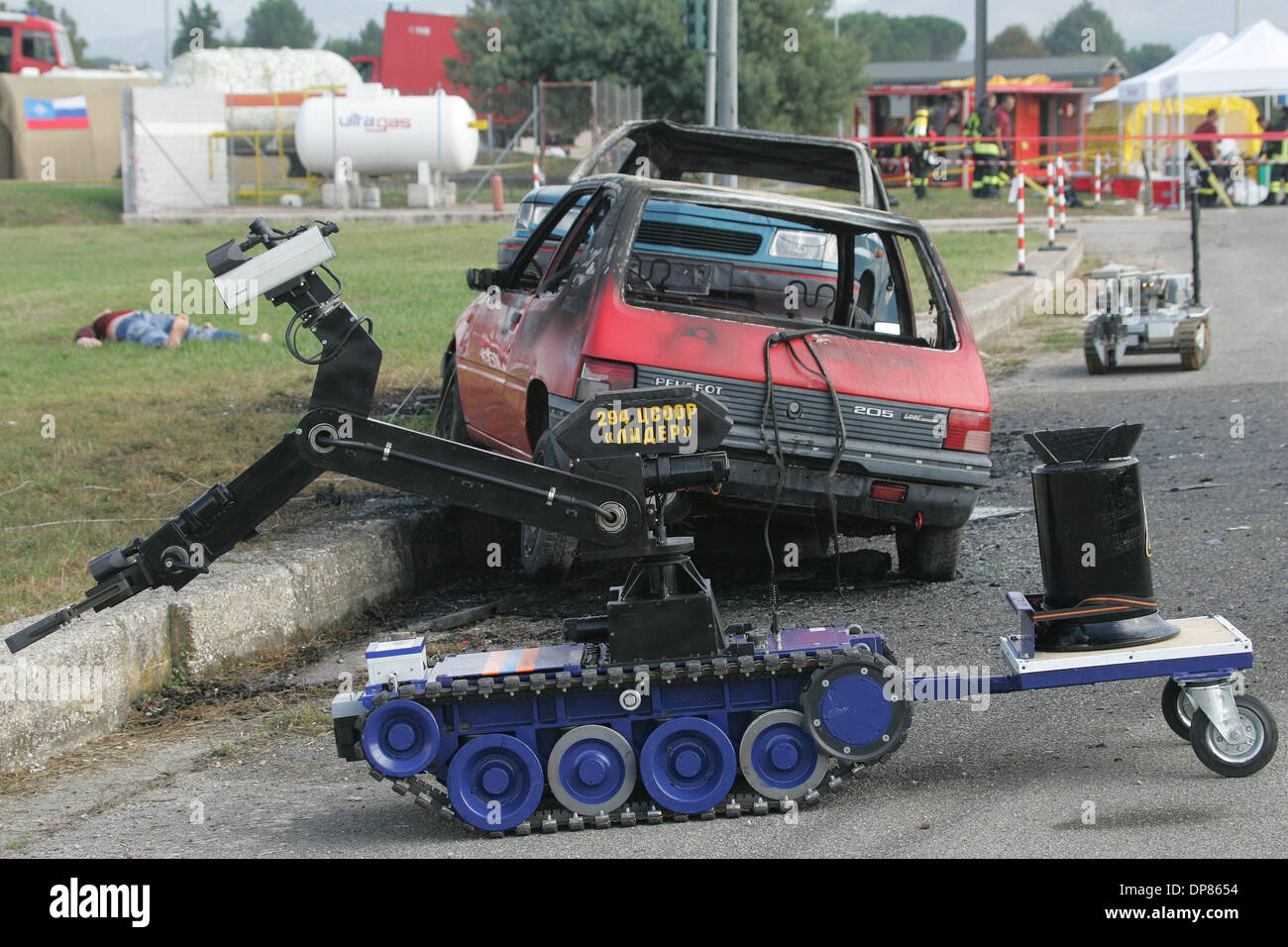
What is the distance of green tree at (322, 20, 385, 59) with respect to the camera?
169 m

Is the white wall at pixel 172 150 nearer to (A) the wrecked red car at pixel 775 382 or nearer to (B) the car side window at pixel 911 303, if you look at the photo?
(B) the car side window at pixel 911 303

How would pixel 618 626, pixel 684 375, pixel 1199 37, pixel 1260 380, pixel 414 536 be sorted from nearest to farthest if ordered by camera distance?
pixel 618 626
pixel 684 375
pixel 414 536
pixel 1260 380
pixel 1199 37

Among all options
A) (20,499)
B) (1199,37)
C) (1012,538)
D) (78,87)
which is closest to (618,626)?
(1012,538)

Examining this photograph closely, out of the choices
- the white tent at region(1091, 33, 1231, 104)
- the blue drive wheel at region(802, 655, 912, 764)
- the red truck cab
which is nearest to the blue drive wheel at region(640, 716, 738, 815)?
the blue drive wheel at region(802, 655, 912, 764)

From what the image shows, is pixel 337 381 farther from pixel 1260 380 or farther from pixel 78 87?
pixel 78 87

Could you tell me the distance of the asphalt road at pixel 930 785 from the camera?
154 inches

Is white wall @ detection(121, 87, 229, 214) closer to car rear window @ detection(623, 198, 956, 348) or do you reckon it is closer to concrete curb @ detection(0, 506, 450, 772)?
car rear window @ detection(623, 198, 956, 348)

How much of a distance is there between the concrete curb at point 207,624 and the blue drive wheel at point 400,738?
4.79 ft

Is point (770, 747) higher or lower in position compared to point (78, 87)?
lower

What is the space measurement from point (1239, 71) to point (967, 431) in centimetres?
2960

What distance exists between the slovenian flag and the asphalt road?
3920 centimetres
